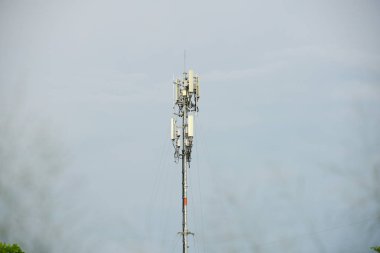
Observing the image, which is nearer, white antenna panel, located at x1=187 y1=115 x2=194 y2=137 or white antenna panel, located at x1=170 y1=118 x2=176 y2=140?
white antenna panel, located at x1=187 y1=115 x2=194 y2=137

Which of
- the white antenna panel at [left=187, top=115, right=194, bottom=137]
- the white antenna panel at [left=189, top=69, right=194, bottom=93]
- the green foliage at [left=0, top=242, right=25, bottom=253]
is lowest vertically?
the green foliage at [left=0, top=242, right=25, bottom=253]

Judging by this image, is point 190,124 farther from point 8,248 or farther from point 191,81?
point 8,248

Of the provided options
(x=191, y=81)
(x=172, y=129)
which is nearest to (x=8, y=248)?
(x=172, y=129)

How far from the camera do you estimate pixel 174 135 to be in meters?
44.6

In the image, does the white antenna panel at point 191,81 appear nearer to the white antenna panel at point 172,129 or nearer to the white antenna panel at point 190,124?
the white antenna panel at point 190,124

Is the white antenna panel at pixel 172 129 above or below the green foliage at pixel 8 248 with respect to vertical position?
above

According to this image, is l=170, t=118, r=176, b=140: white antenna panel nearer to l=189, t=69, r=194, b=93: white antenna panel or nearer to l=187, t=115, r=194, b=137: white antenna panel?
l=187, t=115, r=194, b=137: white antenna panel

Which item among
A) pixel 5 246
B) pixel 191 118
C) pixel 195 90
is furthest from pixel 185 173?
pixel 5 246

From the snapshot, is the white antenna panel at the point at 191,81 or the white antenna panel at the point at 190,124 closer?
the white antenna panel at the point at 190,124

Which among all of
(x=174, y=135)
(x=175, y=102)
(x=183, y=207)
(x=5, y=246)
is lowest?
(x=5, y=246)

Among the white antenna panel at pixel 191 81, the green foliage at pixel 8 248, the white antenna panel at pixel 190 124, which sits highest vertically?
the white antenna panel at pixel 191 81

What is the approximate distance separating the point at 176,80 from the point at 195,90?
207 cm

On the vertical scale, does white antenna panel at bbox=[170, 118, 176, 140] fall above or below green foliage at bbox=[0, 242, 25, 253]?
above

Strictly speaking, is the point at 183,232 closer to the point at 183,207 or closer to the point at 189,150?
the point at 183,207
